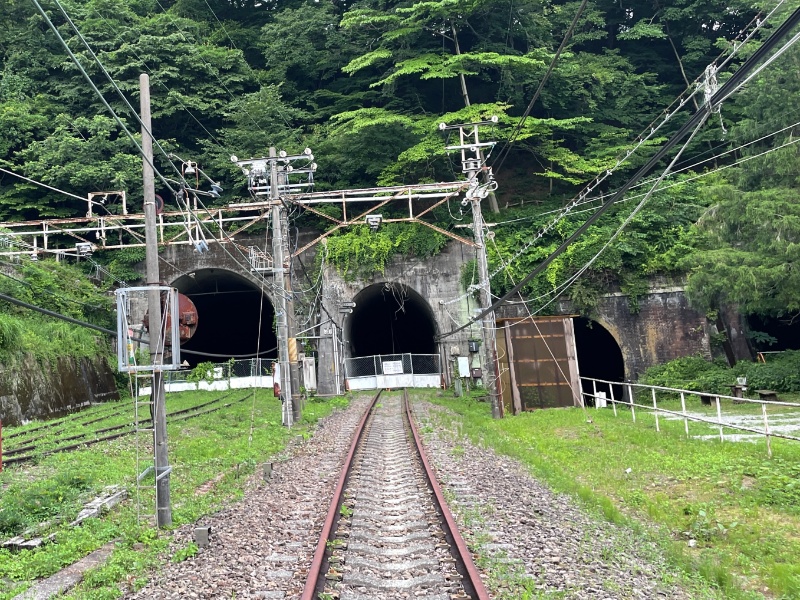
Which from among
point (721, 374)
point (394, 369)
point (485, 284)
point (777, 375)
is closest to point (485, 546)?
point (485, 284)

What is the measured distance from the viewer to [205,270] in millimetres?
30891

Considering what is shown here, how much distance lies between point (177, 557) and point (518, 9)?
1315 inches

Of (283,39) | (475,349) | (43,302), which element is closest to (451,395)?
(475,349)

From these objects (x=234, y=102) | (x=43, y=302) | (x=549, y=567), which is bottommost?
(x=549, y=567)

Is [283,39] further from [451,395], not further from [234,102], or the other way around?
[451,395]

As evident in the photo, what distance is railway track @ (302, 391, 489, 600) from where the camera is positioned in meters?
5.30

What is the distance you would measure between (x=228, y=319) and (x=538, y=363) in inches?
1022

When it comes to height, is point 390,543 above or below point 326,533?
below

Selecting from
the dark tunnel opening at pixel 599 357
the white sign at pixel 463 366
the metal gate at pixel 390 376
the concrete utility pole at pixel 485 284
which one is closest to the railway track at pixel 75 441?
the concrete utility pole at pixel 485 284

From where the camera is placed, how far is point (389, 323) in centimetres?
4216

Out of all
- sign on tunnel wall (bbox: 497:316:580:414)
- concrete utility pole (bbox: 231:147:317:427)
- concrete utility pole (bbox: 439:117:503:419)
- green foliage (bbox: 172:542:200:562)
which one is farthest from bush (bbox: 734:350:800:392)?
green foliage (bbox: 172:542:200:562)

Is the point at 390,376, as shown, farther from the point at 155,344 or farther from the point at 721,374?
the point at 155,344

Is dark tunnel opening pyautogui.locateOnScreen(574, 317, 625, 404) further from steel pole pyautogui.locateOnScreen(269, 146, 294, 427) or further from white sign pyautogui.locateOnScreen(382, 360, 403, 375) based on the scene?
steel pole pyautogui.locateOnScreen(269, 146, 294, 427)

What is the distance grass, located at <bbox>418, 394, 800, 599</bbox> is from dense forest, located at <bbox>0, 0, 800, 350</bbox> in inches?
517
